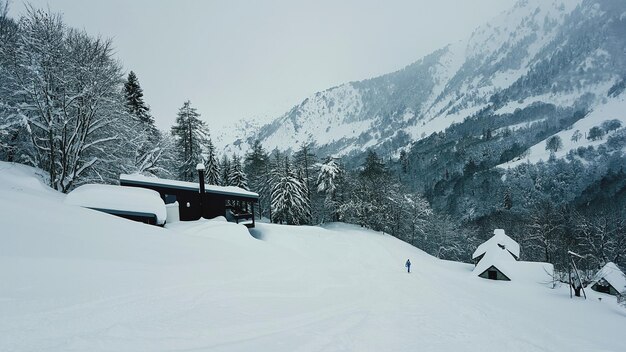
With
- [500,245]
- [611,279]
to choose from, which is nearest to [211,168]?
[500,245]

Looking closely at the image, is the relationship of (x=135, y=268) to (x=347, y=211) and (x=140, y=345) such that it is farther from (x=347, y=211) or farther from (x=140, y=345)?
(x=347, y=211)

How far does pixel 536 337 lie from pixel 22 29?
29525 millimetres

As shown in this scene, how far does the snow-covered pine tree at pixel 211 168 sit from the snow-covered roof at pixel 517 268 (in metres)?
37.4

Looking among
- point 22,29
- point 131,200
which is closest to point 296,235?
point 131,200

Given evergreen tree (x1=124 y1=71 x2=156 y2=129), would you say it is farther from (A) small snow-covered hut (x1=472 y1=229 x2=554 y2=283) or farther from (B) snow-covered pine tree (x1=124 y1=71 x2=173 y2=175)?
(A) small snow-covered hut (x1=472 y1=229 x2=554 y2=283)

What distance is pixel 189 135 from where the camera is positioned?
3925 cm

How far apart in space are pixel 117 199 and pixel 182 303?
13919 mm

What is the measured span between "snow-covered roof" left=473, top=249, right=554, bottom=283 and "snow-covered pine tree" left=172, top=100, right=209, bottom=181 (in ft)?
129

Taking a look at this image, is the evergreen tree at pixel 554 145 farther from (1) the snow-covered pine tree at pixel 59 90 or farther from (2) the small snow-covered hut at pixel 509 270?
(1) the snow-covered pine tree at pixel 59 90

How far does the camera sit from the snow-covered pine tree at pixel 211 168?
4294 centimetres

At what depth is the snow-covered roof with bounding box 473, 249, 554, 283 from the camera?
3594cm

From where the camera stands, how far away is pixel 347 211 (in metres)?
45.9

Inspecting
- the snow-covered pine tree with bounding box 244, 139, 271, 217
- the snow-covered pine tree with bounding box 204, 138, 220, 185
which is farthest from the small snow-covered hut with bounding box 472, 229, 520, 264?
the snow-covered pine tree with bounding box 204, 138, 220, 185

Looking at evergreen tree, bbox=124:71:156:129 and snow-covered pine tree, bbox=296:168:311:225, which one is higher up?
evergreen tree, bbox=124:71:156:129
